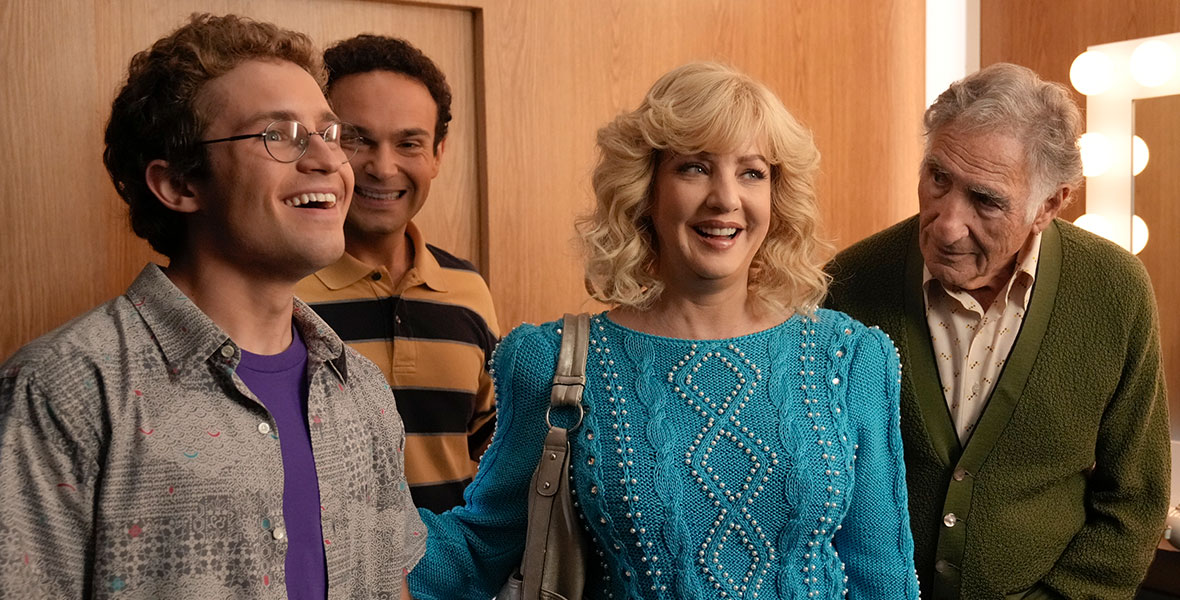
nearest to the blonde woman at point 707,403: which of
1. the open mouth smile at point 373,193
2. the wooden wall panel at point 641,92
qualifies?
the open mouth smile at point 373,193

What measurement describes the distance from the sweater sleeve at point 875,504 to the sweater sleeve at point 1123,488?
0.46 m

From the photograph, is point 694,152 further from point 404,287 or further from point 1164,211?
point 1164,211

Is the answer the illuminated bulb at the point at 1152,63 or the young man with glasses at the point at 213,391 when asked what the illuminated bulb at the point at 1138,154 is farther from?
the young man with glasses at the point at 213,391

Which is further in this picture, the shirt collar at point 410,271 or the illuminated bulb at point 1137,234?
the illuminated bulb at point 1137,234

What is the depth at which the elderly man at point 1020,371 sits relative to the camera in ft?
5.90

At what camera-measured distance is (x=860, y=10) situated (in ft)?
11.8

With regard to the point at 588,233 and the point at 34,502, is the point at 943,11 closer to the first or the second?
the point at 588,233

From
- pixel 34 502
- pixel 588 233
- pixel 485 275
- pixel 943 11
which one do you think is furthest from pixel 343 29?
pixel 943 11

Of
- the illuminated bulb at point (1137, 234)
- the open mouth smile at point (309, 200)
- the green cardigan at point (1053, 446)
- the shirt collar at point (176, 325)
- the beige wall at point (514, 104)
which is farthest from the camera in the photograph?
the illuminated bulb at point (1137, 234)

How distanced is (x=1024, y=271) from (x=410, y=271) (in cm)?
113

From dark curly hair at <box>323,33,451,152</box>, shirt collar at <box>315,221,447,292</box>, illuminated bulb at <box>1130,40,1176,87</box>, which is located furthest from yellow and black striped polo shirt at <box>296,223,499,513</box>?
illuminated bulb at <box>1130,40,1176,87</box>

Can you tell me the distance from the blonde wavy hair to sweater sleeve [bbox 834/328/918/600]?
0.17 meters

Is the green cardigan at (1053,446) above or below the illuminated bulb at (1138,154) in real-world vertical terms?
below

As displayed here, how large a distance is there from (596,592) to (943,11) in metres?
2.81
